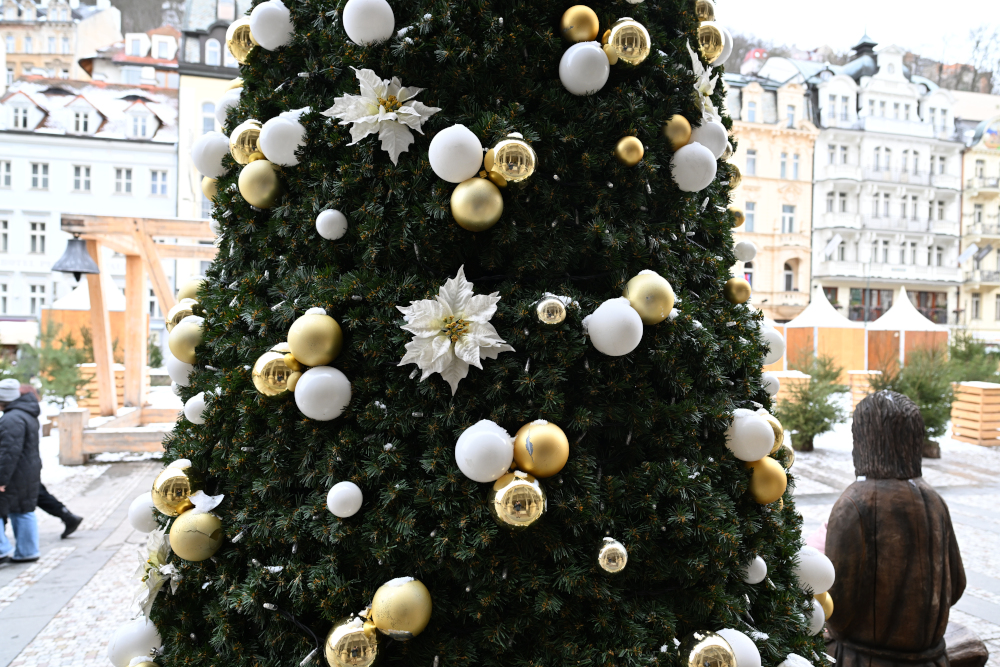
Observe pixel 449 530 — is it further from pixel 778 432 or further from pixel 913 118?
pixel 913 118

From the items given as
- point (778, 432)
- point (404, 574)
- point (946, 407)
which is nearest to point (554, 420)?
point (404, 574)

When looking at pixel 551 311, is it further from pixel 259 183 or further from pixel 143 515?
pixel 143 515

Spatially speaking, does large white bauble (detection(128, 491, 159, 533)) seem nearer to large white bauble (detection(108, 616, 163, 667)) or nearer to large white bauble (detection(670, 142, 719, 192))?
large white bauble (detection(108, 616, 163, 667))

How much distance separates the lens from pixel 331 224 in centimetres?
143

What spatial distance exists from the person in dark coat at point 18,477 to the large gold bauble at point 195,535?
564cm

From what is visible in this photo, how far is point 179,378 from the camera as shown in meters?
1.87

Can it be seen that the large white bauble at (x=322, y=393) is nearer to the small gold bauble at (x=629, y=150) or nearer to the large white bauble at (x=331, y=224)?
the large white bauble at (x=331, y=224)

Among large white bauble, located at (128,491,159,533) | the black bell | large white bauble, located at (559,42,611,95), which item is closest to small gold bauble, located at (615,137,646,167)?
large white bauble, located at (559,42,611,95)

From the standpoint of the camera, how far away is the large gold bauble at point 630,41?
1.42 meters

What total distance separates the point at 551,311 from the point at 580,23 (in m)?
0.65

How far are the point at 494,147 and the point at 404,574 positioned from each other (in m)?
0.86

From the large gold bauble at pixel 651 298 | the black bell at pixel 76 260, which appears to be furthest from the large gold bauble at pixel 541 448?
the black bell at pixel 76 260

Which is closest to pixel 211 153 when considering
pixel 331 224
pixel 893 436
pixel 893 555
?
pixel 331 224

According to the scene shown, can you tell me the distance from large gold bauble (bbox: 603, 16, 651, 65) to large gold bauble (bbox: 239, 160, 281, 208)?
2.67ft
